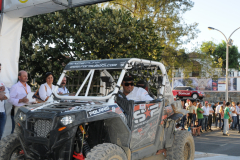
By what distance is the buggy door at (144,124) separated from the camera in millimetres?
4555

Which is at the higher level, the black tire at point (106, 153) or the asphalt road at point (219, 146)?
the black tire at point (106, 153)

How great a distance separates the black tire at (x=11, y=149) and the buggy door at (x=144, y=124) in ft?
5.86

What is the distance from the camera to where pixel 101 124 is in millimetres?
4562

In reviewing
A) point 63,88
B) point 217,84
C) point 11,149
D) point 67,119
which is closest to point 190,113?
point 63,88

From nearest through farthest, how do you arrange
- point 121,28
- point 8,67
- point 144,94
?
point 144,94, point 8,67, point 121,28

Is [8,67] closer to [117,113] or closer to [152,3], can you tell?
[117,113]

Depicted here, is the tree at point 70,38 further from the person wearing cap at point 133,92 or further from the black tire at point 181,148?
the black tire at point 181,148

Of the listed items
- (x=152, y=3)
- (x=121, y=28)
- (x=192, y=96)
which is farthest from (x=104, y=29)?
(x=192, y=96)

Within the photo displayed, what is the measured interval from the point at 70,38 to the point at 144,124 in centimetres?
855

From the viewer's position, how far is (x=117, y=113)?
14.0 feet

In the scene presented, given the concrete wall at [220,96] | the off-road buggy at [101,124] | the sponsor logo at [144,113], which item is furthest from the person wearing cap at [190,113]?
the concrete wall at [220,96]

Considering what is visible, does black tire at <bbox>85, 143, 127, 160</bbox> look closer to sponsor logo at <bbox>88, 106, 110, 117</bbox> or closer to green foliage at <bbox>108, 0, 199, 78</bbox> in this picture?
sponsor logo at <bbox>88, 106, 110, 117</bbox>

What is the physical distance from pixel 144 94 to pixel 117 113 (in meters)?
1.25

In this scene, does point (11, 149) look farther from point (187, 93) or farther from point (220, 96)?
point (220, 96)
